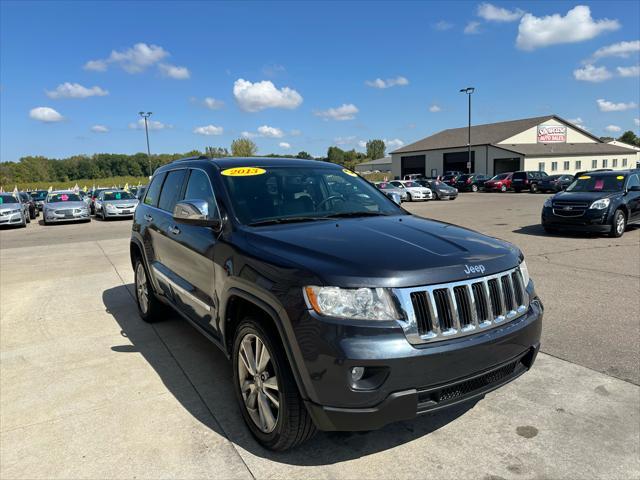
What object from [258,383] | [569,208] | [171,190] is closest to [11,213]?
[171,190]

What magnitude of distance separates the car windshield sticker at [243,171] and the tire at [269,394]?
1331mm

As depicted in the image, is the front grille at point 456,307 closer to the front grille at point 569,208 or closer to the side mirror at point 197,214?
the side mirror at point 197,214

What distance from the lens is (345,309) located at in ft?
7.78

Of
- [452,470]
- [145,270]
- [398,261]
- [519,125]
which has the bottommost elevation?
[452,470]

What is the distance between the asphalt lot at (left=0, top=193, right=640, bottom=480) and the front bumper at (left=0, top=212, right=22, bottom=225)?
1567 cm

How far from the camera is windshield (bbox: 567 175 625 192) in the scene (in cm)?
1218

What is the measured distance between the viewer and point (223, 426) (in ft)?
10.5

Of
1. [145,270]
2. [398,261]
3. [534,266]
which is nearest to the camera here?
[398,261]

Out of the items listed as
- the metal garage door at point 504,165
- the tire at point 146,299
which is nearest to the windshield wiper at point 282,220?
the tire at point 146,299

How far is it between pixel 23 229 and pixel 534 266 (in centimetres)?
1936

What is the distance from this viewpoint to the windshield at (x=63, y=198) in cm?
2227

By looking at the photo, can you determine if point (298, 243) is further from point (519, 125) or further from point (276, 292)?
point (519, 125)

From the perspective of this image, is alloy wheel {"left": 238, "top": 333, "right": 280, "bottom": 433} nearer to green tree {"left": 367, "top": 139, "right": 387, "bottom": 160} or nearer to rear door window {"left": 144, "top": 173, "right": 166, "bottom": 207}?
rear door window {"left": 144, "top": 173, "right": 166, "bottom": 207}

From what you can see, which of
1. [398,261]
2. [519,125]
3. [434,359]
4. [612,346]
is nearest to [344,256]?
[398,261]
